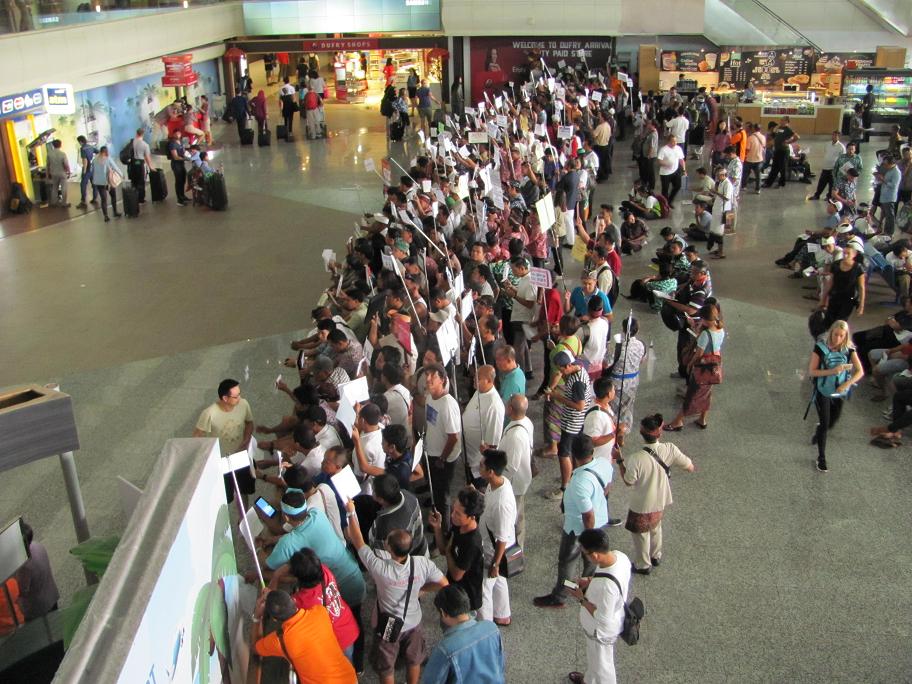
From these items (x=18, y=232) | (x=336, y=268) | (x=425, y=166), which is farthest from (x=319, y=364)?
(x=18, y=232)

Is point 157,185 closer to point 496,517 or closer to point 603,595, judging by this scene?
point 496,517

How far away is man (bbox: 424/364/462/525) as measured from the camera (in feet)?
20.0

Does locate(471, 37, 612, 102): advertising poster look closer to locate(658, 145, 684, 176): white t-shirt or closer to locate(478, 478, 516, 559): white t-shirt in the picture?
locate(658, 145, 684, 176): white t-shirt

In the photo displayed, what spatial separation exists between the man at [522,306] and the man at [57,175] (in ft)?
36.8

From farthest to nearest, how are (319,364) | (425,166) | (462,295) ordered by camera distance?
1. (425,166)
2. (462,295)
3. (319,364)

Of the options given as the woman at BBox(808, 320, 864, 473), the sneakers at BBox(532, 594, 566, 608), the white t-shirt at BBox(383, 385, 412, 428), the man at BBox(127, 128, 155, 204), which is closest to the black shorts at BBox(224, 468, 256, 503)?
the white t-shirt at BBox(383, 385, 412, 428)

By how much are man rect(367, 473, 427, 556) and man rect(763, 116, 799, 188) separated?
14.0 m

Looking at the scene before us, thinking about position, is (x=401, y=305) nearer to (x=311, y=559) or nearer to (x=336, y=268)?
(x=336, y=268)

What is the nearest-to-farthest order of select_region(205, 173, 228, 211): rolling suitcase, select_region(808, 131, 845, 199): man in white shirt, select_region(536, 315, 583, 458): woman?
1. select_region(536, 315, 583, 458): woman
2. select_region(808, 131, 845, 199): man in white shirt
3. select_region(205, 173, 228, 211): rolling suitcase

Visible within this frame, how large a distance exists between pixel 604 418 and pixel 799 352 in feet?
13.9

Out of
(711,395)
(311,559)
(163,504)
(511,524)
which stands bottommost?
(711,395)

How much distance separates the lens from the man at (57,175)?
53.5 feet

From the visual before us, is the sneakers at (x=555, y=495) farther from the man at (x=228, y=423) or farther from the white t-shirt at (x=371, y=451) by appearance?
the man at (x=228, y=423)

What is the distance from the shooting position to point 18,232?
15.0 metres
